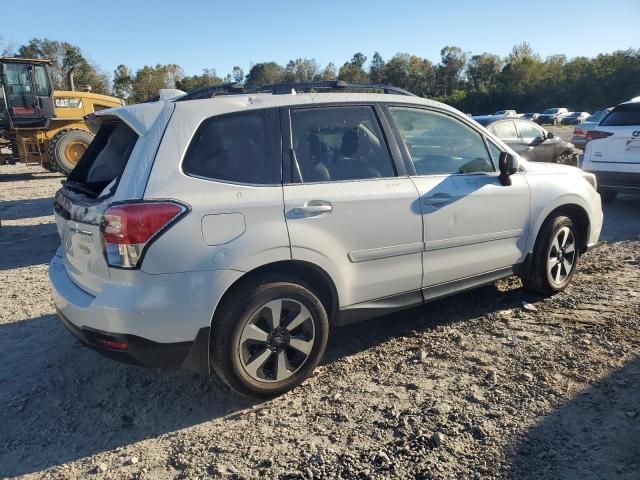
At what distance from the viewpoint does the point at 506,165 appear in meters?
4.03

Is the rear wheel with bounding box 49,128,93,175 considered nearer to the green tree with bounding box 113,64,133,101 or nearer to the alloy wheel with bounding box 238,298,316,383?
the alloy wheel with bounding box 238,298,316,383

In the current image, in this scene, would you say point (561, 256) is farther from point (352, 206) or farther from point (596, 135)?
point (596, 135)

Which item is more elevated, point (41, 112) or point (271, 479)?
point (41, 112)

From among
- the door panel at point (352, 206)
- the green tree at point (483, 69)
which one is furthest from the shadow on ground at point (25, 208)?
the green tree at point (483, 69)

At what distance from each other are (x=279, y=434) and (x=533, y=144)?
34.4 feet

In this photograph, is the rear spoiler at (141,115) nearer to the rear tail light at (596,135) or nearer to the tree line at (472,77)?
the rear tail light at (596,135)

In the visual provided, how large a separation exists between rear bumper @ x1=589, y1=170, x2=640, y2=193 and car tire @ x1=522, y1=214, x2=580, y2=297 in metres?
4.00

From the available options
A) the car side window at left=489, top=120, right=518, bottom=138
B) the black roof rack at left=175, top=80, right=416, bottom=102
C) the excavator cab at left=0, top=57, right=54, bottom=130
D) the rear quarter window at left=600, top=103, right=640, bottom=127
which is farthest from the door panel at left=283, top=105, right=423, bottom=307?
the excavator cab at left=0, top=57, right=54, bottom=130

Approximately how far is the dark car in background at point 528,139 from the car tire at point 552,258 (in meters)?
6.47

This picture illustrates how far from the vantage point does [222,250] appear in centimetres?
282

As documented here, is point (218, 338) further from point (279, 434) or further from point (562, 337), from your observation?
point (562, 337)

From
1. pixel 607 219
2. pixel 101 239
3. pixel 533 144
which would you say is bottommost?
pixel 607 219

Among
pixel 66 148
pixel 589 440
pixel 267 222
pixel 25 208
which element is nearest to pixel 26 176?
pixel 66 148

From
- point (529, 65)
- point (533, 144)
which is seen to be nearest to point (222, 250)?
point (533, 144)
